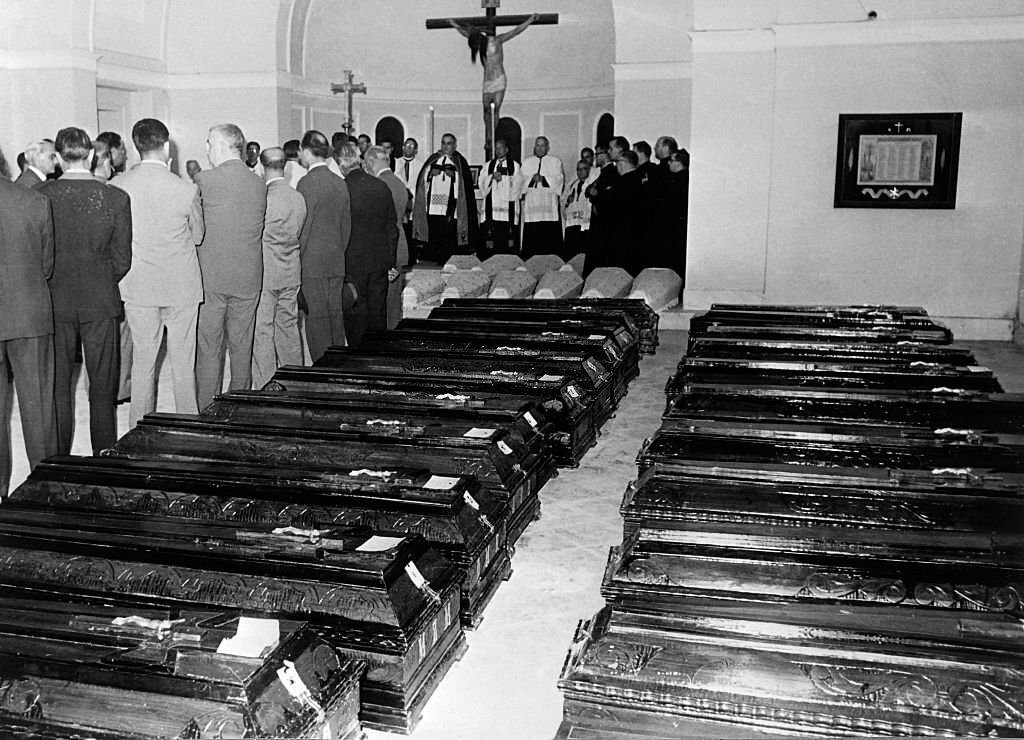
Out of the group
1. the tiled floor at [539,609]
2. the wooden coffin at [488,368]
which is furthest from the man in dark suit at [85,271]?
the wooden coffin at [488,368]

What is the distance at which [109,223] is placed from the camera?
4.23m

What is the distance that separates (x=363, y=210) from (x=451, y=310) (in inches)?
33.8

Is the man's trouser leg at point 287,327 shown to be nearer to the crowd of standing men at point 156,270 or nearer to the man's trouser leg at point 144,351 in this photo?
the crowd of standing men at point 156,270

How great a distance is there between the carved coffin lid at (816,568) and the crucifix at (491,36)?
890 cm

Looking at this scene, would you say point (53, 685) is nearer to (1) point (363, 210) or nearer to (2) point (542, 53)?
(1) point (363, 210)

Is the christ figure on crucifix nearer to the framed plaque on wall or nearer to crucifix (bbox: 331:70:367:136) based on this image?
crucifix (bbox: 331:70:367:136)

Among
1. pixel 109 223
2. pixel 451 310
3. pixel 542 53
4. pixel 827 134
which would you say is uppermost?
pixel 542 53

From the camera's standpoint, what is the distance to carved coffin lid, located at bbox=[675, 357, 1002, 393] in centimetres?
425

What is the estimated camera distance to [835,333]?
5.34 meters

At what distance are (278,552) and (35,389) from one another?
2094 millimetres

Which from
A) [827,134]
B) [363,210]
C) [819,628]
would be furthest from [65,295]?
[827,134]

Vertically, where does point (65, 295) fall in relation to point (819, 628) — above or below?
above

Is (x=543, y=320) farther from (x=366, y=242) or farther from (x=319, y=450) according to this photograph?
(x=319, y=450)

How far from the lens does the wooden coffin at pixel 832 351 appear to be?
475cm
